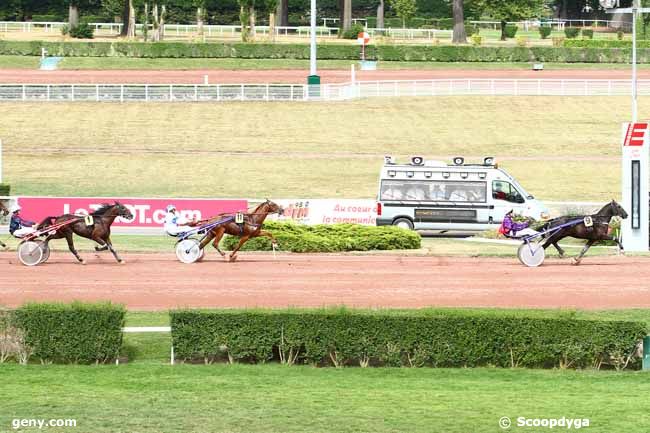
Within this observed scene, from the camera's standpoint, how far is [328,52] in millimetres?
78188

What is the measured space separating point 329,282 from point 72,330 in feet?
26.7

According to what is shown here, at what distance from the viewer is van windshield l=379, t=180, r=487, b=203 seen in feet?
111

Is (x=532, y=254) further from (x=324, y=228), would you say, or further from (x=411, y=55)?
(x=411, y=55)

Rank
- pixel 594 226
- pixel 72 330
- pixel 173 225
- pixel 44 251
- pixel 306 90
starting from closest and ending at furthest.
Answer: pixel 72 330 → pixel 594 226 → pixel 44 251 → pixel 173 225 → pixel 306 90

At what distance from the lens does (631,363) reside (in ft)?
57.3

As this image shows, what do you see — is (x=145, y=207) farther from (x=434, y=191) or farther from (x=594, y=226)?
(x=594, y=226)

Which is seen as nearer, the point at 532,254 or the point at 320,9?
the point at 532,254

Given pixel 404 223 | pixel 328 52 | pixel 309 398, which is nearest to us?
pixel 309 398

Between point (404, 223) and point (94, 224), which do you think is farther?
point (404, 223)

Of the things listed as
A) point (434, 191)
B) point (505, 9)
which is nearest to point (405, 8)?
point (505, 9)

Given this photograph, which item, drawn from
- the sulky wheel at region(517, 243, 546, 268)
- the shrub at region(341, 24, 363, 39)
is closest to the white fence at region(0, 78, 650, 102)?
the shrub at region(341, 24, 363, 39)

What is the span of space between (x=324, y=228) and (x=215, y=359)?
12.6m

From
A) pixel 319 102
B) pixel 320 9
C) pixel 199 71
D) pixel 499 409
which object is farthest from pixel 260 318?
pixel 320 9

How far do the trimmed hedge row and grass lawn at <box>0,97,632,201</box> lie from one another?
16435 millimetres
